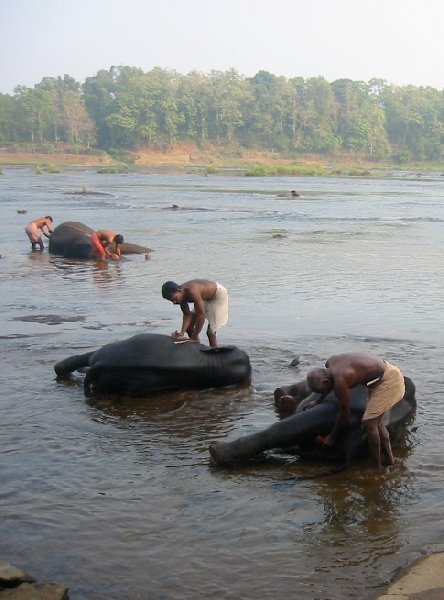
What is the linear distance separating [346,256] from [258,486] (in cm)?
1480

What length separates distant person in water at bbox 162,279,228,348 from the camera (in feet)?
28.8

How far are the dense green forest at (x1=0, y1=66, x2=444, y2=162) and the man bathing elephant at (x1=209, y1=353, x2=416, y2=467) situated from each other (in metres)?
103

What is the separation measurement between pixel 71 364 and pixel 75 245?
11438 mm

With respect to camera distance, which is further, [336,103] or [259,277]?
[336,103]

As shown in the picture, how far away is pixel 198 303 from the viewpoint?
909 centimetres

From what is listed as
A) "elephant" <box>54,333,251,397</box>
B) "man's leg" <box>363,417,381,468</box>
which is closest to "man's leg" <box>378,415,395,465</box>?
"man's leg" <box>363,417,381,468</box>

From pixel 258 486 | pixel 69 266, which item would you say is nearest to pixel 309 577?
pixel 258 486

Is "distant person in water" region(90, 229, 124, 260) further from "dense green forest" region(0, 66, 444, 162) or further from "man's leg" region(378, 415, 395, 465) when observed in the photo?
"dense green forest" region(0, 66, 444, 162)

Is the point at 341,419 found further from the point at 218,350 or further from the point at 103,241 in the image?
the point at 103,241

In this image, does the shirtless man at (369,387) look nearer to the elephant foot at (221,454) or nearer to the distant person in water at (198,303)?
the elephant foot at (221,454)

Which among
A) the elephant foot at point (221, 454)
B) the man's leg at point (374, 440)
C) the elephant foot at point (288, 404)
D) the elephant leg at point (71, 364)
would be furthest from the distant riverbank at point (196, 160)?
the man's leg at point (374, 440)

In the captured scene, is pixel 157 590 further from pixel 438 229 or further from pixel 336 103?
pixel 336 103

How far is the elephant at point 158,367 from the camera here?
823 centimetres

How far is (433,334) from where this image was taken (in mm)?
11312
